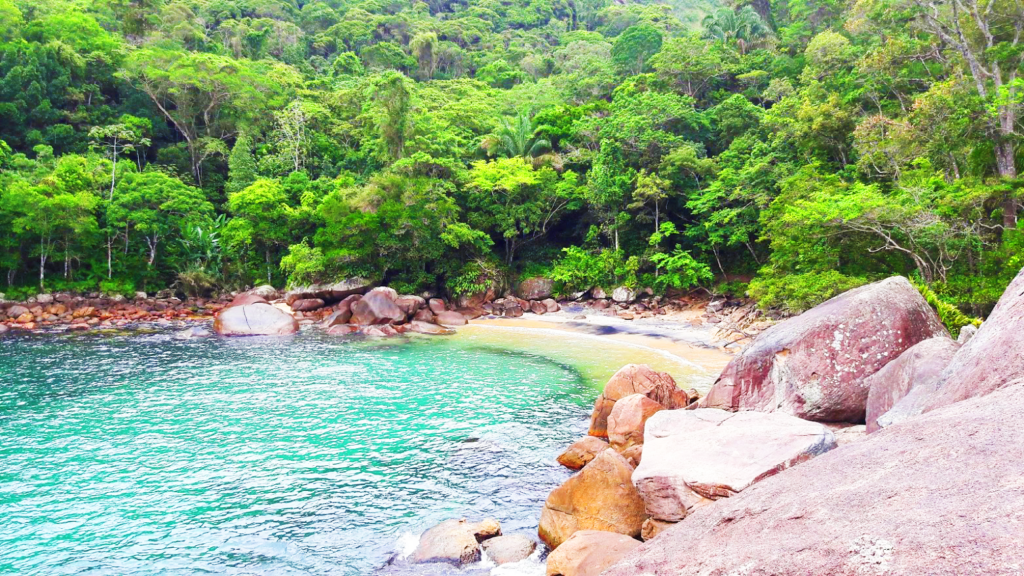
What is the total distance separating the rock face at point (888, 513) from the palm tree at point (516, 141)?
3290 centimetres

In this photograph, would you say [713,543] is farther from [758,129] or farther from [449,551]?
[758,129]

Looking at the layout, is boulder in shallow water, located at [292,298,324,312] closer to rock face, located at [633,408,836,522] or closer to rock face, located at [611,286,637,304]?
rock face, located at [611,286,637,304]

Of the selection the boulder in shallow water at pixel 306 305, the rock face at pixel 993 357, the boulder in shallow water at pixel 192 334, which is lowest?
the boulder in shallow water at pixel 192 334

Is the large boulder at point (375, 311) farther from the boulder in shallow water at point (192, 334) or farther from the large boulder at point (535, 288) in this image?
the large boulder at point (535, 288)

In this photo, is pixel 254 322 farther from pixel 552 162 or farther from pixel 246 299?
pixel 552 162

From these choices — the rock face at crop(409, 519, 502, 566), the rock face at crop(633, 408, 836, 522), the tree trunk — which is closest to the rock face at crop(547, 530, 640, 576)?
the rock face at crop(633, 408, 836, 522)

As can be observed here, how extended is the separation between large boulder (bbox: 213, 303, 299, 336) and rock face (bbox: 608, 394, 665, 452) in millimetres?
19434

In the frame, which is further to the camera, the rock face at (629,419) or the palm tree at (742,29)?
the palm tree at (742,29)

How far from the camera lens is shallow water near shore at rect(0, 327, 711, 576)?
300 inches

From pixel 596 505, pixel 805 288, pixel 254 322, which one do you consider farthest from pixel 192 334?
pixel 805 288

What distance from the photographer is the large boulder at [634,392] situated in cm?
1142

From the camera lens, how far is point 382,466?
1023cm

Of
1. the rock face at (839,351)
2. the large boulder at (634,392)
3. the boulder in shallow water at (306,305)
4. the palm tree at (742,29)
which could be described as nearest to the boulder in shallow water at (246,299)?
the boulder in shallow water at (306,305)

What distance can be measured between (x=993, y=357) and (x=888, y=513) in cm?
304
